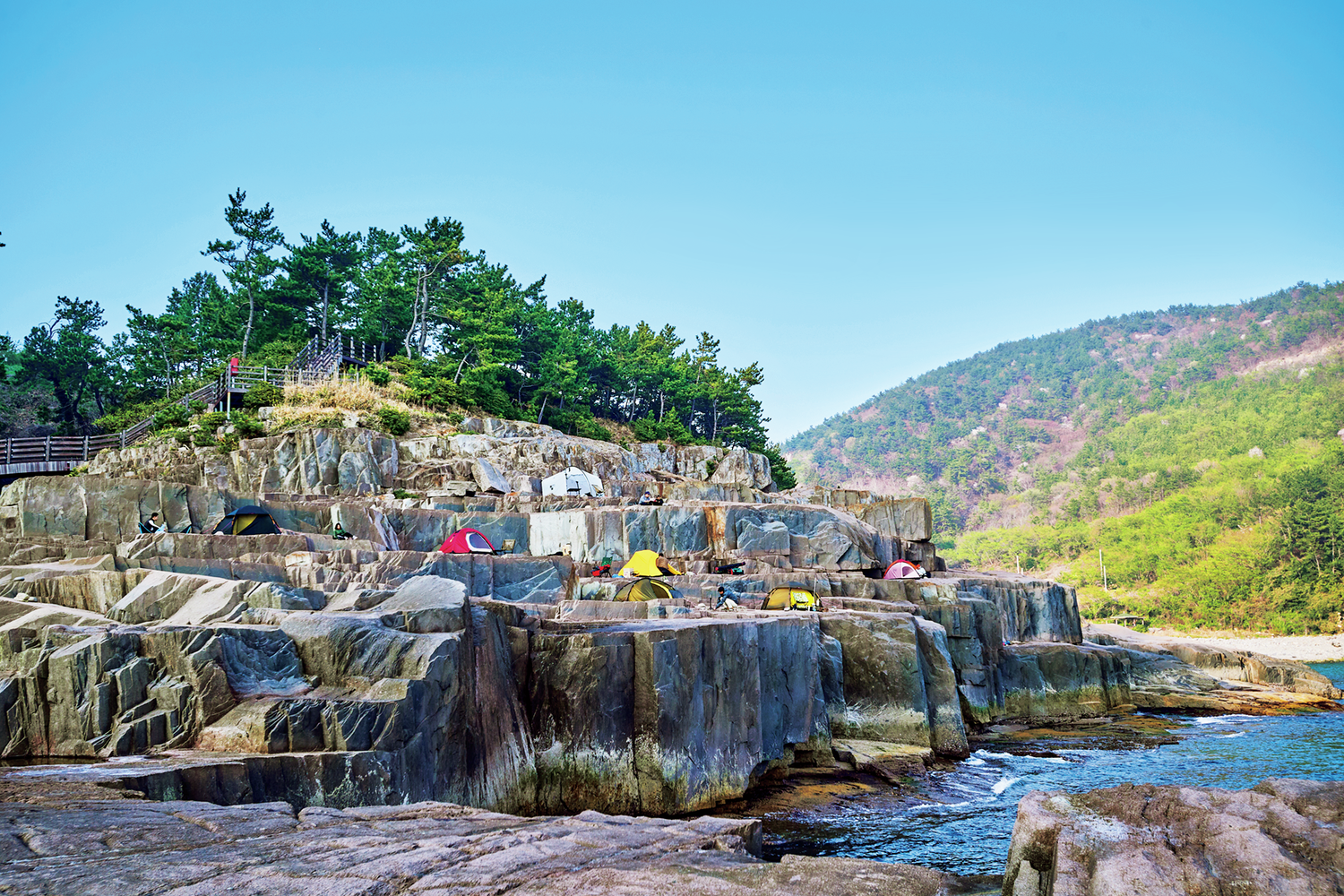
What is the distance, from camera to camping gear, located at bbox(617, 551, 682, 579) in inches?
948

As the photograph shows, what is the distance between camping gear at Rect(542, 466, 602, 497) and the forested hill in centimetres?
8158

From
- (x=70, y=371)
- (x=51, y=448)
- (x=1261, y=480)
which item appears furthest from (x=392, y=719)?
(x=1261, y=480)

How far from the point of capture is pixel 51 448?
39594mm

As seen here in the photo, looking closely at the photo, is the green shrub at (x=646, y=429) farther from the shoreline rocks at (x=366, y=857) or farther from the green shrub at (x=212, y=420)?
the shoreline rocks at (x=366, y=857)

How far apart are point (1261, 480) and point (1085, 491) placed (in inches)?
1029

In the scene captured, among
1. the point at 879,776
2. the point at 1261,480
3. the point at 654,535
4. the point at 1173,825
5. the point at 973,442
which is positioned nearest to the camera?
the point at 1173,825

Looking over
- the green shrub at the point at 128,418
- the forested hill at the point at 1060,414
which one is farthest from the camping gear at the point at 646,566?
the forested hill at the point at 1060,414

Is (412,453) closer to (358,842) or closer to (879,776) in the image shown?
(879,776)

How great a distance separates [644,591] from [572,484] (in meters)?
17.4

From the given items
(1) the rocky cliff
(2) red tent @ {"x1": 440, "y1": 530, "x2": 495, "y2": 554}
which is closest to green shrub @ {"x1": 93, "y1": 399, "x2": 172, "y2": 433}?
(1) the rocky cliff

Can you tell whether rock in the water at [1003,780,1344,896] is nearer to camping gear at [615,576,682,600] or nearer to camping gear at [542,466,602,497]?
camping gear at [615,576,682,600]

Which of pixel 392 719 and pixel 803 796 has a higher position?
pixel 392 719

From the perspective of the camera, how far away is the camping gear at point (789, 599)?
68.9 ft

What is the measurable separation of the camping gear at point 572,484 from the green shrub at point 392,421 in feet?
23.9
